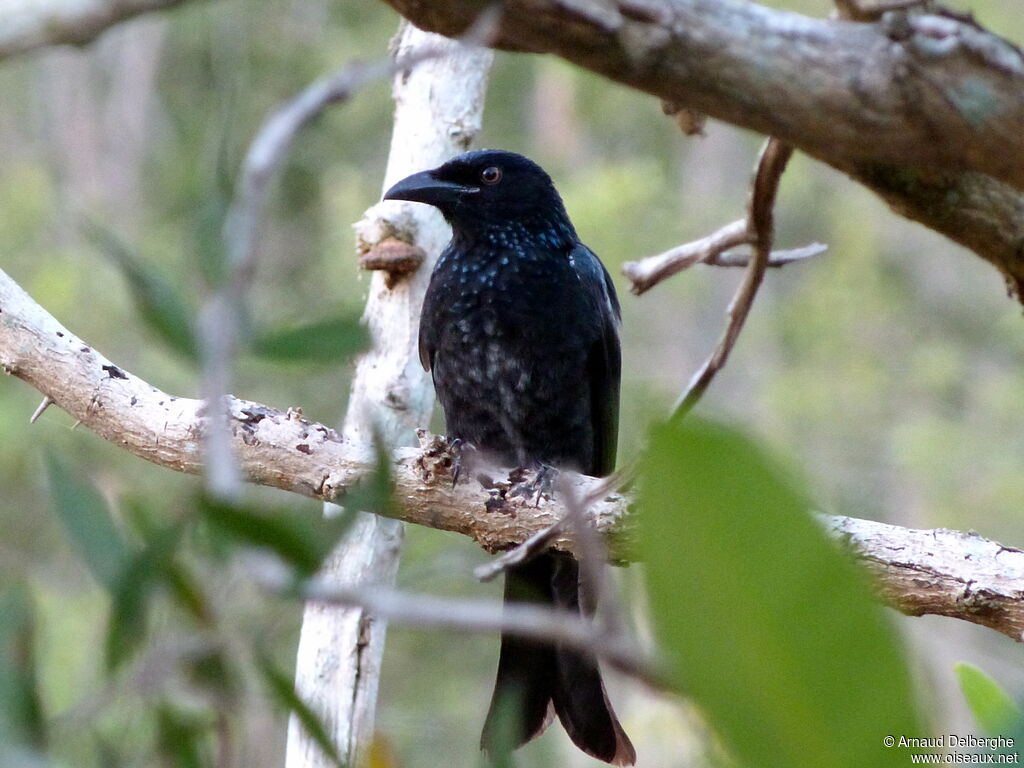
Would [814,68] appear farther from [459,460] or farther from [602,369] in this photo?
[602,369]

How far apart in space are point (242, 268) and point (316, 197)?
12323mm

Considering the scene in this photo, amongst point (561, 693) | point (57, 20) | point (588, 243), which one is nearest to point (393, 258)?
point (561, 693)

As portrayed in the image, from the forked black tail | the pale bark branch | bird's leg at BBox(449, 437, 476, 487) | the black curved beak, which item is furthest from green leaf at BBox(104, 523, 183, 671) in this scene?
the black curved beak

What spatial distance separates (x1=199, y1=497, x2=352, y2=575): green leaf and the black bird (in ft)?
8.84

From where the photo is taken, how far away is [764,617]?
746 millimetres

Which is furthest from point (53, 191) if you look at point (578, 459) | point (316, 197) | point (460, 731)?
point (578, 459)

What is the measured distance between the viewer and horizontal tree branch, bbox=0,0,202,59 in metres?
1.23

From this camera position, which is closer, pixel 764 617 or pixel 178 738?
pixel 764 617

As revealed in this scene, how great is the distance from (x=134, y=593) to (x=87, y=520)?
116 mm

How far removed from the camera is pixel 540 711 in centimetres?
350

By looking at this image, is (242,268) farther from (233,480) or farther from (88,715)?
(88,715)

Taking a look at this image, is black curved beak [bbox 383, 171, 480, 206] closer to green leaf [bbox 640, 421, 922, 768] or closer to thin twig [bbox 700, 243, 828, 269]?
thin twig [bbox 700, 243, 828, 269]

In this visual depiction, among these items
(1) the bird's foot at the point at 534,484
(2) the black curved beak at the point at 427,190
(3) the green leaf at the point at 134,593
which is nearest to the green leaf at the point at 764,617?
(3) the green leaf at the point at 134,593

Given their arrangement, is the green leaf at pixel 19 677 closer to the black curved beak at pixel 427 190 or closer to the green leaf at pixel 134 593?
the green leaf at pixel 134 593
